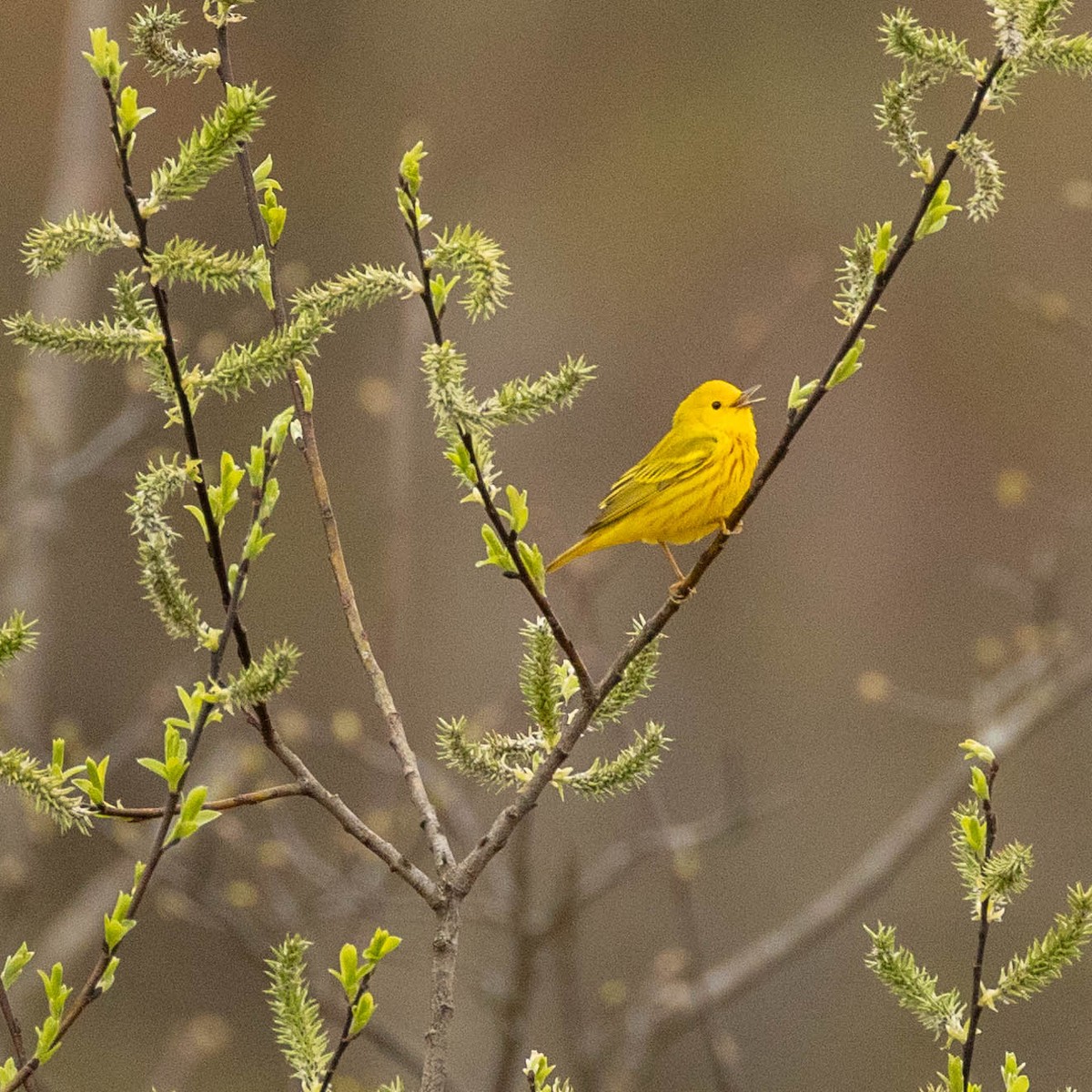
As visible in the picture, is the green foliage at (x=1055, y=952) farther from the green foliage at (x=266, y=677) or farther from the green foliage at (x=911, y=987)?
the green foliage at (x=266, y=677)

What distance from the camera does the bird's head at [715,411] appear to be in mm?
3633

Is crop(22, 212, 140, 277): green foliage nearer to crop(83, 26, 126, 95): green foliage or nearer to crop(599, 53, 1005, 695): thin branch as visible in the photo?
crop(83, 26, 126, 95): green foliage

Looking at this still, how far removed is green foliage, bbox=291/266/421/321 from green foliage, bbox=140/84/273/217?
0.17 m

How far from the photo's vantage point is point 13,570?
6.77 m

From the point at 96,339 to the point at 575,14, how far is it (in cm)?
1057

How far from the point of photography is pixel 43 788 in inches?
57.0

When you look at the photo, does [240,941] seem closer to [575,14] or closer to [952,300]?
[952,300]

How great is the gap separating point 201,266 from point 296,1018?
2.36 feet

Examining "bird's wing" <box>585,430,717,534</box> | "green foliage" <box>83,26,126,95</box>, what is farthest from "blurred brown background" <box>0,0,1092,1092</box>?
"green foliage" <box>83,26,126,95</box>

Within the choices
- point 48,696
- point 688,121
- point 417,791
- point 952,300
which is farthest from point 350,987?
point 688,121

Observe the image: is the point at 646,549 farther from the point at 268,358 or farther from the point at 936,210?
the point at 268,358

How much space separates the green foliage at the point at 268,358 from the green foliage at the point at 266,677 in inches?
10.3

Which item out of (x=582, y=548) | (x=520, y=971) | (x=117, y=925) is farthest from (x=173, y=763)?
(x=582, y=548)

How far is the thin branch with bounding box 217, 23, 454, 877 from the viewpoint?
5.74ft
